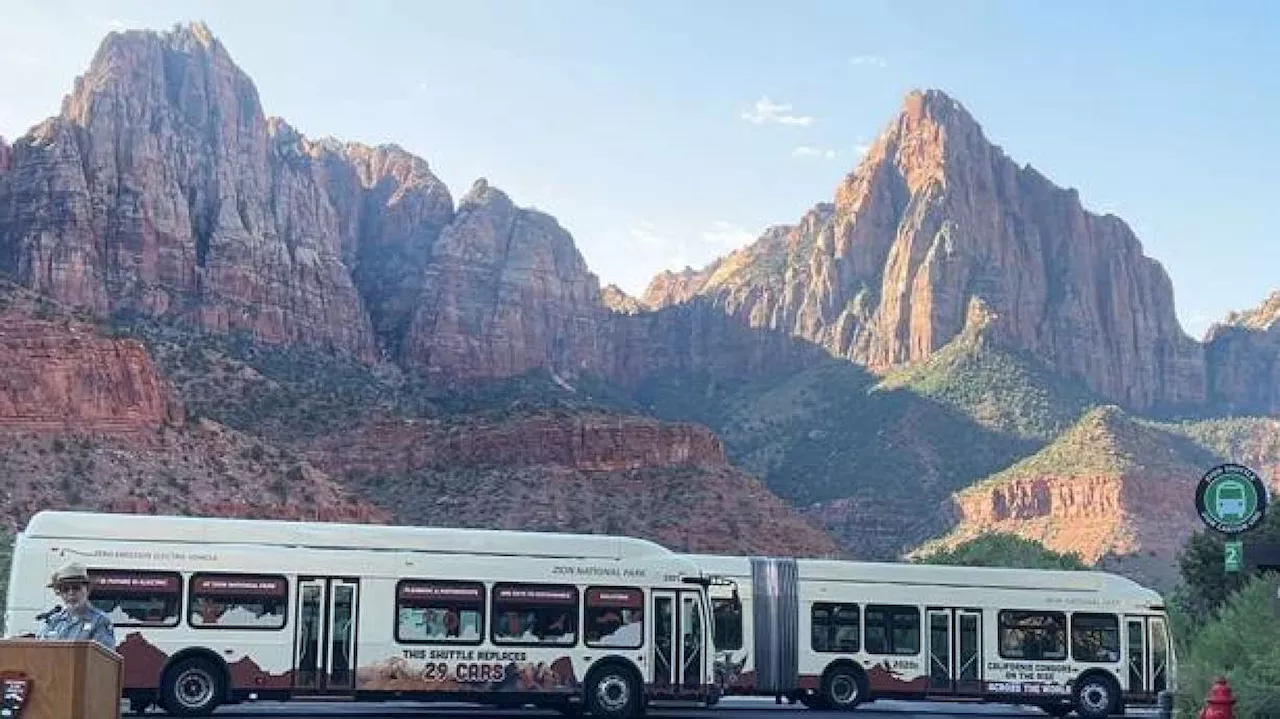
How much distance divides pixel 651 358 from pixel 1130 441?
2605 inches

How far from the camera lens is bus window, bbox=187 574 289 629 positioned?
24.7 meters

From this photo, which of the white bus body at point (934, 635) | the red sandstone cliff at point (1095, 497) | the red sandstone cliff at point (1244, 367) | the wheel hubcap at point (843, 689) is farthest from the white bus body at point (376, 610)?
the red sandstone cliff at point (1244, 367)

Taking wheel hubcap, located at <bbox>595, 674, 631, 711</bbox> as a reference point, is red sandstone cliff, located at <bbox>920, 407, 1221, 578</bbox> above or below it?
above

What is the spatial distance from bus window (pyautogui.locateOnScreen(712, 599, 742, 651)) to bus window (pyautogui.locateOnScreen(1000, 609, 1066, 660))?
17.7 feet

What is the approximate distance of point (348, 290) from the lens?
446ft

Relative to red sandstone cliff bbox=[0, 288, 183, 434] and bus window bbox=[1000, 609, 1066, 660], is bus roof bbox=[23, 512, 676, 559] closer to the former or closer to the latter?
bus window bbox=[1000, 609, 1066, 660]

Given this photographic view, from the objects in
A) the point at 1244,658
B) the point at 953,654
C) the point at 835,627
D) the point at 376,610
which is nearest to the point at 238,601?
the point at 376,610

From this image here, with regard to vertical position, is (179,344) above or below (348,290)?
below

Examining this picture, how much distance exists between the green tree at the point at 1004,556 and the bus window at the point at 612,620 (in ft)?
112

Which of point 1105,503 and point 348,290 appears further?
point 348,290

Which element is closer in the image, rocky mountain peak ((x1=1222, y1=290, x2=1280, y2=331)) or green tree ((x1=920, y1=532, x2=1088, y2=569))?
green tree ((x1=920, y1=532, x2=1088, y2=569))

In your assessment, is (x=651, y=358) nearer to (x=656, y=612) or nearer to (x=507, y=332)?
(x=507, y=332)

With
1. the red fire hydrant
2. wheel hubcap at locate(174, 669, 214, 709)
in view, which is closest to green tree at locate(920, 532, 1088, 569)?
wheel hubcap at locate(174, 669, 214, 709)

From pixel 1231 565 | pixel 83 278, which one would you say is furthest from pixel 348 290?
pixel 1231 565
